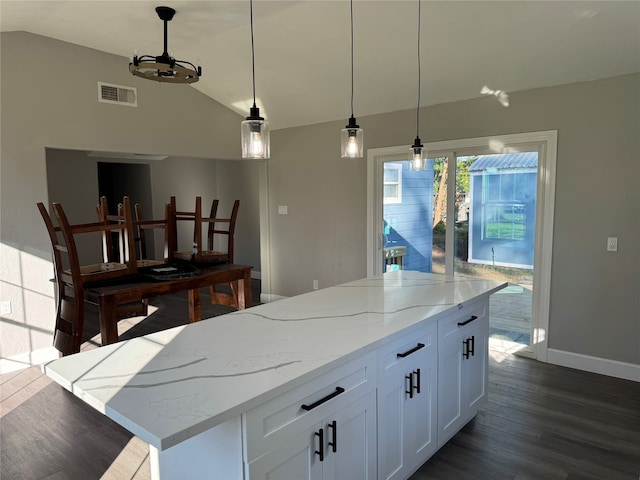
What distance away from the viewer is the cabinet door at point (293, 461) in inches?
55.7

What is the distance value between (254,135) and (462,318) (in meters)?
1.54

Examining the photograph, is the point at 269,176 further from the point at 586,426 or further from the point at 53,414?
→ the point at 586,426

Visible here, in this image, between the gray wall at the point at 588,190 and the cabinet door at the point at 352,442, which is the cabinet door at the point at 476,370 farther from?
the gray wall at the point at 588,190

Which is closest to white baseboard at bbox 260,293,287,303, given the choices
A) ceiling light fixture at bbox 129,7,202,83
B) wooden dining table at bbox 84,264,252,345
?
wooden dining table at bbox 84,264,252,345

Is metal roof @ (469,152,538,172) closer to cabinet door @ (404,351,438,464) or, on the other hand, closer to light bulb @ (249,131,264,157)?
cabinet door @ (404,351,438,464)

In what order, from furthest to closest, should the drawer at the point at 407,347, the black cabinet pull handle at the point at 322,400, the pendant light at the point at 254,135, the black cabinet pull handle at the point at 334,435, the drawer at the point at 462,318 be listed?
the drawer at the point at 462,318, the pendant light at the point at 254,135, the drawer at the point at 407,347, the black cabinet pull handle at the point at 334,435, the black cabinet pull handle at the point at 322,400

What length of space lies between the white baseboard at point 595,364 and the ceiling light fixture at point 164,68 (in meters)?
3.69

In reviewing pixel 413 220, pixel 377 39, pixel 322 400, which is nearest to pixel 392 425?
pixel 322 400

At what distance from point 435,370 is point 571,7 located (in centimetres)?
243

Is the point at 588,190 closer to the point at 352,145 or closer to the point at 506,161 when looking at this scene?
the point at 506,161

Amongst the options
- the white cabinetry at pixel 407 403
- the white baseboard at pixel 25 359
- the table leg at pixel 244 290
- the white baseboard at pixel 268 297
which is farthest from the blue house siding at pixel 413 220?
the white baseboard at pixel 25 359

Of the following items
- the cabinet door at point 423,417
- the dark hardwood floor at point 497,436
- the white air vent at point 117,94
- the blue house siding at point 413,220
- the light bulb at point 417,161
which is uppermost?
the white air vent at point 117,94

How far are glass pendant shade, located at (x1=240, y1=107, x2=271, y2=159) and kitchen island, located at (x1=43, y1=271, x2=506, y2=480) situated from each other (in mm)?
→ 826

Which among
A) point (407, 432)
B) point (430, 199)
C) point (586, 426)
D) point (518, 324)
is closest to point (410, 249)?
point (430, 199)
